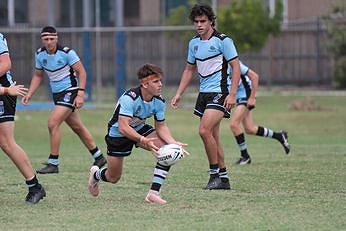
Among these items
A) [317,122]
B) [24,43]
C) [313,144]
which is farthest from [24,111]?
[313,144]

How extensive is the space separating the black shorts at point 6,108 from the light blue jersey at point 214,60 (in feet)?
8.35

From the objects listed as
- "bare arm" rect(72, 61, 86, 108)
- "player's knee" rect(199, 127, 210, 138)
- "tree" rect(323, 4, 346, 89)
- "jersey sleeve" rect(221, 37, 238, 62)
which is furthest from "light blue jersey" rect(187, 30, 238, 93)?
"tree" rect(323, 4, 346, 89)

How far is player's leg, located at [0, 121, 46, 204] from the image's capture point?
10.8 m

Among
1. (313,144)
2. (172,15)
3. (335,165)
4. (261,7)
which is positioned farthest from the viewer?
(172,15)

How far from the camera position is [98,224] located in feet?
31.3

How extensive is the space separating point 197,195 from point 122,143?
1.16m

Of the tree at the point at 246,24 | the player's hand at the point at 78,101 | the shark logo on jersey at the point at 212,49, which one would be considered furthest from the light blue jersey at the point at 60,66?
the tree at the point at 246,24

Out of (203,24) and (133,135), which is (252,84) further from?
(133,135)

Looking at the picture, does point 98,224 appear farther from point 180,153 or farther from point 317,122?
point 317,122

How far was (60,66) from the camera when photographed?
47.9ft

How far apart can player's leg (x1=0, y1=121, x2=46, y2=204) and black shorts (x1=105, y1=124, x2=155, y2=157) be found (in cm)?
86

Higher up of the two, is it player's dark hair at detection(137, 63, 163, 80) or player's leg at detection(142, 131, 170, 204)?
player's dark hair at detection(137, 63, 163, 80)

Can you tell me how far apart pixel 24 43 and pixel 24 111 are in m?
6.45

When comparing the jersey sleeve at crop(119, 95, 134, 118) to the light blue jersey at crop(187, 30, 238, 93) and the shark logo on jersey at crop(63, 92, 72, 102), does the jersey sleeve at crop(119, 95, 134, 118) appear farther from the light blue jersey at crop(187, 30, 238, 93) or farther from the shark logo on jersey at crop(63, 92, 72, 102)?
the shark logo on jersey at crop(63, 92, 72, 102)
